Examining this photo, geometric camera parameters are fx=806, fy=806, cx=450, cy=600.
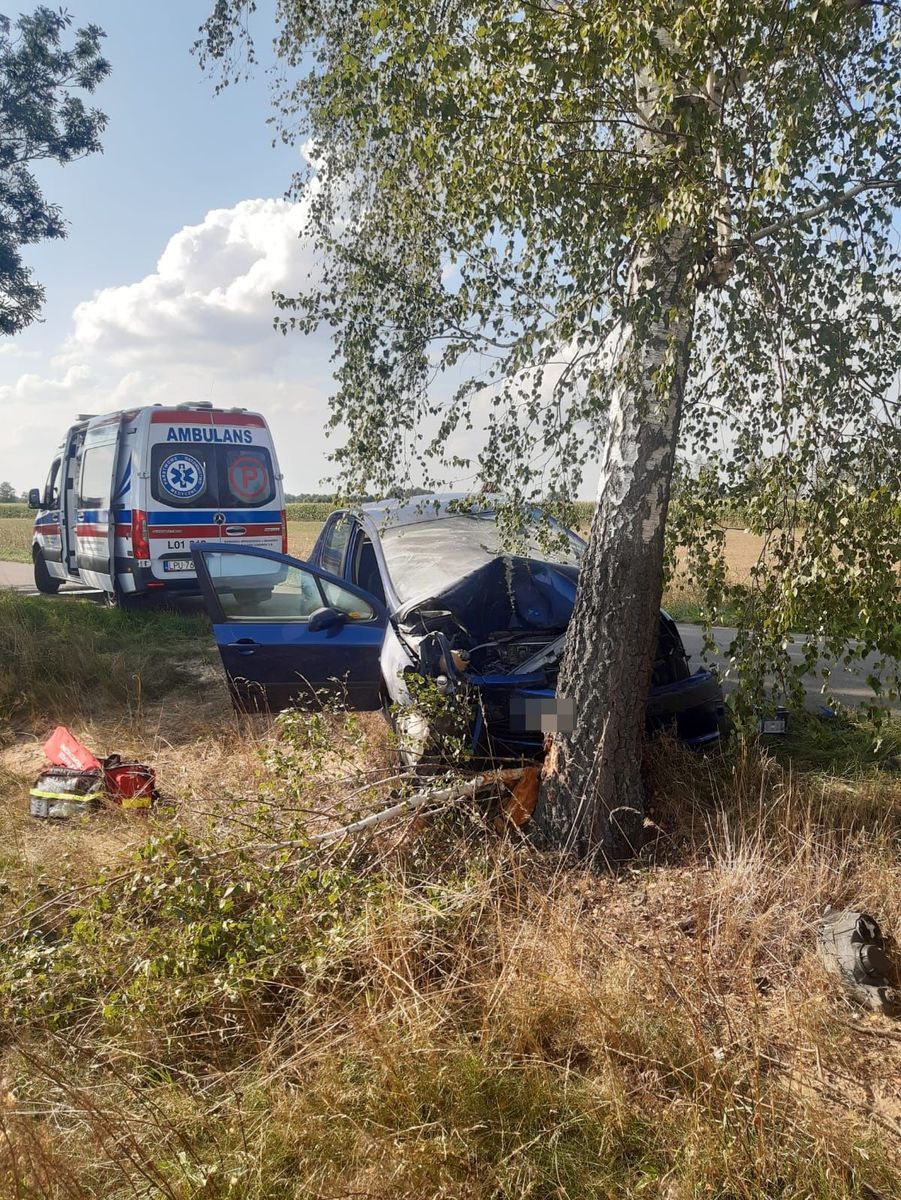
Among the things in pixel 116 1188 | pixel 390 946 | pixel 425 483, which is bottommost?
pixel 116 1188

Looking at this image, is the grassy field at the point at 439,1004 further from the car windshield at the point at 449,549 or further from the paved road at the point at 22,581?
the paved road at the point at 22,581

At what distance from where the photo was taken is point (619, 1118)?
222cm

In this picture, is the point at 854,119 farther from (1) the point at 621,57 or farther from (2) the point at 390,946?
(2) the point at 390,946

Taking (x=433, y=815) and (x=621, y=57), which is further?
(x=433, y=815)

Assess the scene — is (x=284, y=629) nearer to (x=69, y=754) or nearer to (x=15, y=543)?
(x=69, y=754)

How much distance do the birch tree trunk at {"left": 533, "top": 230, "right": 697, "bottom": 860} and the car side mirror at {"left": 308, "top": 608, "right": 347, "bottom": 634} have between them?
1830 millimetres

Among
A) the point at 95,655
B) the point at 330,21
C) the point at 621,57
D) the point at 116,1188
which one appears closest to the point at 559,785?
the point at 116,1188

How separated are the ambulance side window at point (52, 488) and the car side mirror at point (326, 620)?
27.7 feet

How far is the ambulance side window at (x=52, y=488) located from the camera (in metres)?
12.0

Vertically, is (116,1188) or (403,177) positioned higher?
(403,177)

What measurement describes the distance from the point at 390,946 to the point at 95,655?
5369mm

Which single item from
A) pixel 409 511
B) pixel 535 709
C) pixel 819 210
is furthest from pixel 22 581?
pixel 819 210

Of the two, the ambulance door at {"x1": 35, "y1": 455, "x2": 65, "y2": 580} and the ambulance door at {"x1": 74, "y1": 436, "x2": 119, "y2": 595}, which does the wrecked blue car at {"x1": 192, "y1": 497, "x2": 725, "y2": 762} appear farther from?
the ambulance door at {"x1": 35, "y1": 455, "x2": 65, "y2": 580}

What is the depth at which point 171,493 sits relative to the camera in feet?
29.9
